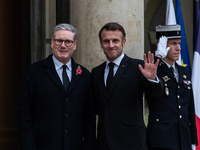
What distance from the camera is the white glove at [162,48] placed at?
463 centimetres

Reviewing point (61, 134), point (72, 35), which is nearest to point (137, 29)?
point (72, 35)

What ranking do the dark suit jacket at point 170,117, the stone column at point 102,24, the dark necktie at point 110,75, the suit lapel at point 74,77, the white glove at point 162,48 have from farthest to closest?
1. the stone column at point 102,24
2. the white glove at point 162,48
3. the dark suit jacket at point 170,117
4. the dark necktie at point 110,75
5. the suit lapel at point 74,77

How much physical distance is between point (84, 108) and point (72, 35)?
26.8 inches

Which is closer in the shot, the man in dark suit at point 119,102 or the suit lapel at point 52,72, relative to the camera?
the suit lapel at point 52,72

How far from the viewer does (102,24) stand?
5211 mm

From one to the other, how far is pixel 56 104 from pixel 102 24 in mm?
1733

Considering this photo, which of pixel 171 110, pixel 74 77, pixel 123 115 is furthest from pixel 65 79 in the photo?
pixel 171 110

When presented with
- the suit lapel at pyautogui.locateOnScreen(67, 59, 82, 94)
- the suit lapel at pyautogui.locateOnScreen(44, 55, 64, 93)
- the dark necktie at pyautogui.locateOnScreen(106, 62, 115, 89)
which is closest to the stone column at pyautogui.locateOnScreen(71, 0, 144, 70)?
the dark necktie at pyautogui.locateOnScreen(106, 62, 115, 89)

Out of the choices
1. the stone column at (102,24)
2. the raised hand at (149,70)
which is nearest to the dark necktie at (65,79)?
the raised hand at (149,70)

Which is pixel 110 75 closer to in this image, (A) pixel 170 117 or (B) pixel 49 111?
(B) pixel 49 111

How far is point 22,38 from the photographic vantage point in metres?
5.15

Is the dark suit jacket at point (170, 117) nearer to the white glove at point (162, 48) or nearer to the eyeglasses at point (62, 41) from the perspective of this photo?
the white glove at point (162, 48)

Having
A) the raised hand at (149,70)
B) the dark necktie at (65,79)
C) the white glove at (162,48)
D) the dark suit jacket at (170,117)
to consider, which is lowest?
the dark suit jacket at (170,117)

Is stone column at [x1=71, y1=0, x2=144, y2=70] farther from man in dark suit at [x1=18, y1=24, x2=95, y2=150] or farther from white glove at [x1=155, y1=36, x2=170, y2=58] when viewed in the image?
man in dark suit at [x1=18, y1=24, x2=95, y2=150]
